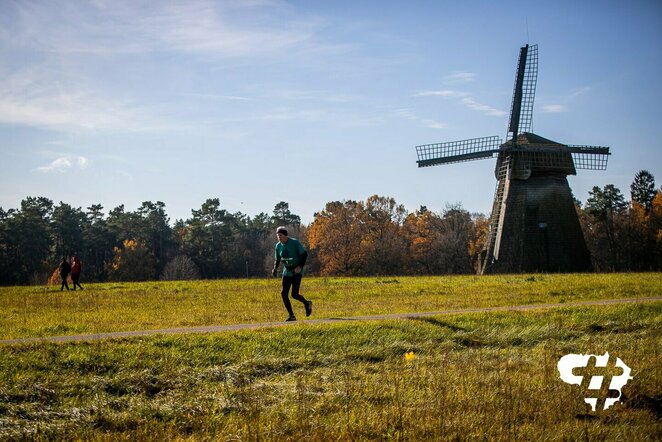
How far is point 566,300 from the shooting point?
24.1m

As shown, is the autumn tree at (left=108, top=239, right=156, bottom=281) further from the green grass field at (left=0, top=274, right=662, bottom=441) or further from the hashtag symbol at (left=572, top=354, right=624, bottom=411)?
the hashtag symbol at (left=572, top=354, right=624, bottom=411)

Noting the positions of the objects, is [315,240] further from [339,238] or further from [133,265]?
[133,265]

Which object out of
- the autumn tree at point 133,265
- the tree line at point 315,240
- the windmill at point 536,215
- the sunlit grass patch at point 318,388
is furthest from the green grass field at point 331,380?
the autumn tree at point 133,265

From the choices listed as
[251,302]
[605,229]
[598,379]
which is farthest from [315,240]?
[598,379]

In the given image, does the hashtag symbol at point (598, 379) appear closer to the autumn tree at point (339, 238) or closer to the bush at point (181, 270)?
the autumn tree at point (339, 238)

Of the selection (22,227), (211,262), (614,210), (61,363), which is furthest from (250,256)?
(61,363)

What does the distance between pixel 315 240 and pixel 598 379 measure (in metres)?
82.5

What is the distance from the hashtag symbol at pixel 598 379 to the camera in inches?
468

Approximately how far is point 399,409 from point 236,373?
3.33m

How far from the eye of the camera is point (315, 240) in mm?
95312

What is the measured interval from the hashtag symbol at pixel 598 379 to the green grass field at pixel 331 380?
10.1 inches

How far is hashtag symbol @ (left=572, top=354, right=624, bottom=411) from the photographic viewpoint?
11883mm

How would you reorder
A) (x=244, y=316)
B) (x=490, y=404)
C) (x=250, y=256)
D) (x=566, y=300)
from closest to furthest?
1. (x=490, y=404)
2. (x=244, y=316)
3. (x=566, y=300)
4. (x=250, y=256)

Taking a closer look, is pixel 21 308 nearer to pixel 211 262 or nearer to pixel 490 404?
pixel 490 404
